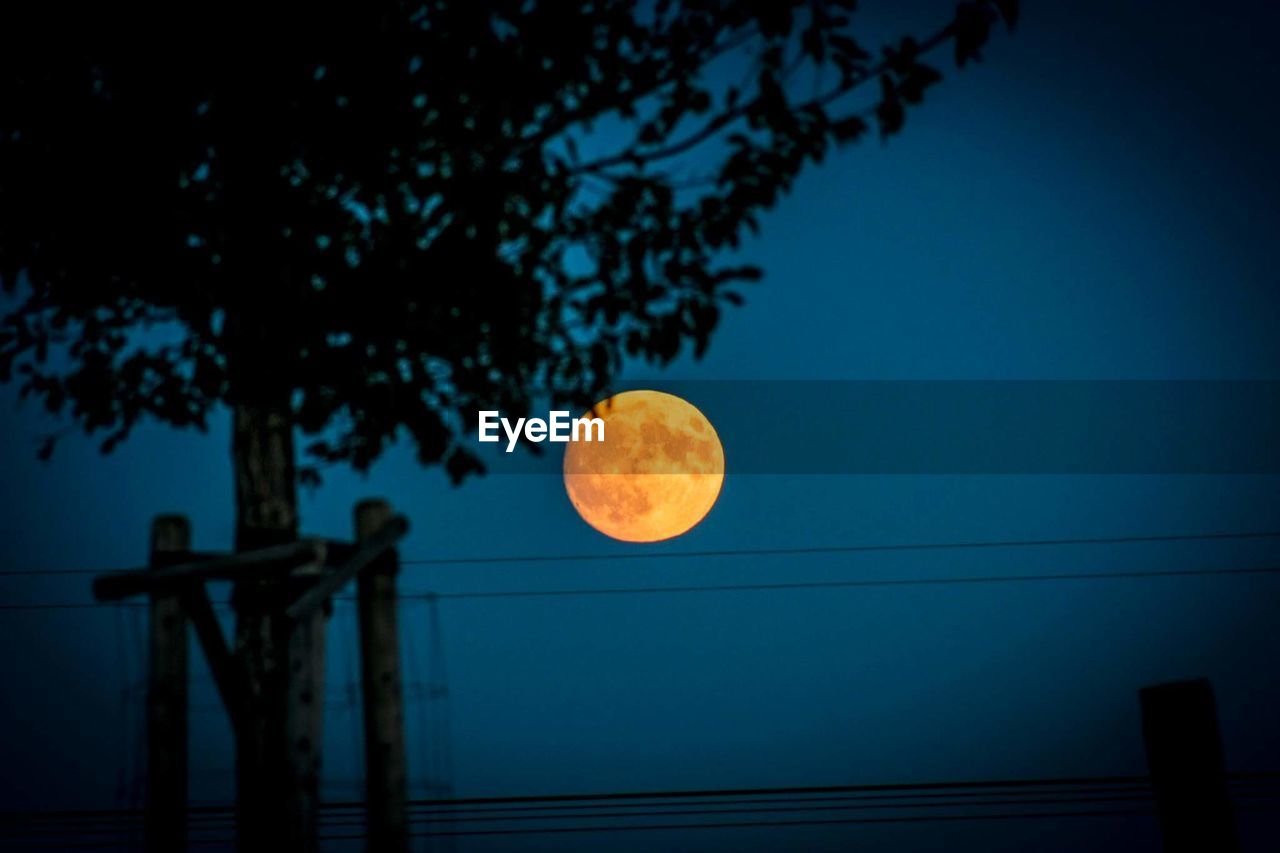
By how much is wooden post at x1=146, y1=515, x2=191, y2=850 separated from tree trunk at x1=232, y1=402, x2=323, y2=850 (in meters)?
0.32

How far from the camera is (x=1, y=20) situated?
259 inches

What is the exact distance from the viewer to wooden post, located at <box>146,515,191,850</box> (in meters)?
5.79

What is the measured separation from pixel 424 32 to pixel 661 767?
75682mm

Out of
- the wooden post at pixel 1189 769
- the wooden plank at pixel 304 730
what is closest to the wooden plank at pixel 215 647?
the wooden plank at pixel 304 730

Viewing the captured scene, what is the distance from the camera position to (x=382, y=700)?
5723mm

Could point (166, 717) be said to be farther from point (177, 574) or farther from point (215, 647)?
point (177, 574)

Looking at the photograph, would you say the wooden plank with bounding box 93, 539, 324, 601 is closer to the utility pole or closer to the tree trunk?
the utility pole

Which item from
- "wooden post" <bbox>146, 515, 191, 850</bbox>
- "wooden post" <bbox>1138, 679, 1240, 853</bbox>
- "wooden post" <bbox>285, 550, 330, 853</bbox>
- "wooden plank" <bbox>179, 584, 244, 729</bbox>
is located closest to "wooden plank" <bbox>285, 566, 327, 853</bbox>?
"wooden post" <bbox>285, 550, 330, 853</bbox>

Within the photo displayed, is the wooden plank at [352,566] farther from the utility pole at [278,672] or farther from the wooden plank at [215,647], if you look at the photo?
the wooden plank at [215,647]

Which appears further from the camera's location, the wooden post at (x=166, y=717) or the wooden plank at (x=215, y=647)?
the wooden plank at (x=215, y=647)

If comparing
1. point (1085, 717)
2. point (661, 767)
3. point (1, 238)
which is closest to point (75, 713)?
point (661, 767)

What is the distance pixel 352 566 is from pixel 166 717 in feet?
4.65

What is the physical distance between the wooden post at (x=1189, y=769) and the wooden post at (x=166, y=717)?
515 centimetres

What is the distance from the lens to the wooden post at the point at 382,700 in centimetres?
563
